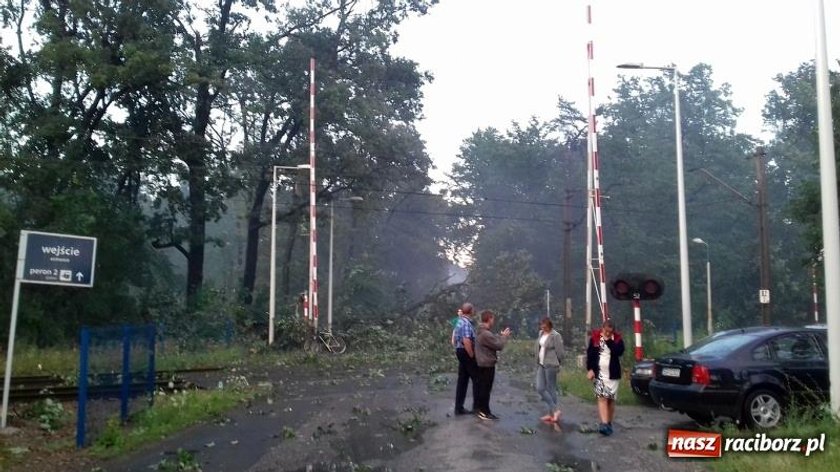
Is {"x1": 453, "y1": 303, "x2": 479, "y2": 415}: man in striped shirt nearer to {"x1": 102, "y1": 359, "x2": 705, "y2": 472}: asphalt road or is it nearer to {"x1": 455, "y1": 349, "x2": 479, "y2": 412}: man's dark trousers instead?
{"x1": 455, "y1": 349, "x2": 479, "y2": 412}: man's dark trousers

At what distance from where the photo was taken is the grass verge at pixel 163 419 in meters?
10.8

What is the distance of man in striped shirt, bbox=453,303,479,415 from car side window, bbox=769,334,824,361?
4229mm

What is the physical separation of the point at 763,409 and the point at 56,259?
408 inches

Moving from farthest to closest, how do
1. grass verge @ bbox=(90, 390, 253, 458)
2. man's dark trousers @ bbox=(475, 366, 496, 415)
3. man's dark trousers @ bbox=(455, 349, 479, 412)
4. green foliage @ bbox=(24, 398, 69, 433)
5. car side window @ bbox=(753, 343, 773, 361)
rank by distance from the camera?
green foliage @ bbox=(24, 398, 69, 433), man's dark trousers @ bbox=(455, 349, 479, 412), man's dark trousers @ bbox=(475, 366, 496, 415), car side window @ bbox=(753, 343, 773, 361), grass verge @ bbox=(90, 390, 253, 458)

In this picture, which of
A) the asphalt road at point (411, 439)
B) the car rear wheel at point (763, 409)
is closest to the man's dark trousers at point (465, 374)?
the asphalt road at point (411, 439)

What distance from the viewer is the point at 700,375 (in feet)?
36.1

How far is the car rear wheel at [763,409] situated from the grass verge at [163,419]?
7.91 metres

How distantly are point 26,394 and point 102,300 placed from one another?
718 inches

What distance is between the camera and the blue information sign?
12188 mm

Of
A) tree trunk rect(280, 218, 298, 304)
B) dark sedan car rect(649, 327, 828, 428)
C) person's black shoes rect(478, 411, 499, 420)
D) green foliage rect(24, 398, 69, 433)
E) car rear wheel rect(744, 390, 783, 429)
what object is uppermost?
tree trunk rect(280, 218, 298, 304)

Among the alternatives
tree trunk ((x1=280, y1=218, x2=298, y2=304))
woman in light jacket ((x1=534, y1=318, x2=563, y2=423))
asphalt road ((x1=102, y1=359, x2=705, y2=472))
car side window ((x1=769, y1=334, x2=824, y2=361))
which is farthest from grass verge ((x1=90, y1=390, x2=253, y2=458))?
tree trunk ((x1=280, y1=218, x2=298, y2=304))

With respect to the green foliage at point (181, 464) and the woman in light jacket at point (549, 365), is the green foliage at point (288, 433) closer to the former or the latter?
the green foliage at point (181, 464)

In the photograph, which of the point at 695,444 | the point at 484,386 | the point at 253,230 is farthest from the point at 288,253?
the point at 695,444

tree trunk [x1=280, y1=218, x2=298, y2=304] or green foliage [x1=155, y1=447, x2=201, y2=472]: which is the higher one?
tree trunk [x1=280, y1=218, x2=298, y2=304]
